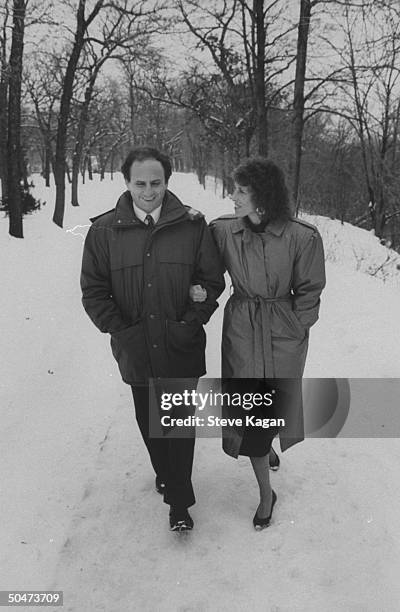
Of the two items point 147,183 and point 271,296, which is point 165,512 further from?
point 147,183

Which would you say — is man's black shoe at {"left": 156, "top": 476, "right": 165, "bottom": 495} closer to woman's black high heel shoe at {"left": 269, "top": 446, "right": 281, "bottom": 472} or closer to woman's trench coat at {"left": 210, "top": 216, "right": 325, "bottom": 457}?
woman's trench coat at {"left": 210, "top": 216, "right": 325, "bottom": 457}

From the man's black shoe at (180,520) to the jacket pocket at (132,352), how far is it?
835 millimetres

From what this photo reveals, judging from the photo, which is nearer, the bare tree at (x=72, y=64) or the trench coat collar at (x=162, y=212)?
the trench coat collar at (x=162, y=212)

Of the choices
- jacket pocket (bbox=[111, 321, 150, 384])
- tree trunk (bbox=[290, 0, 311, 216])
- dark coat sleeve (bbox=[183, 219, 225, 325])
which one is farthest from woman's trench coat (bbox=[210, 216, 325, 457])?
tree trunk (bbox=[290, 0, 311, 216])

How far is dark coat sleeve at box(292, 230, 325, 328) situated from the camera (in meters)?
2.49

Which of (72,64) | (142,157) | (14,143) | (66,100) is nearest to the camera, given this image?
(142,157)

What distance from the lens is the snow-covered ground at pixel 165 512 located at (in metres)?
2.37

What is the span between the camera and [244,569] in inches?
97.7

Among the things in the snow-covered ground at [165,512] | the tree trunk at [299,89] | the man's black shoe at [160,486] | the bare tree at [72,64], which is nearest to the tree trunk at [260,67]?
the tree trunk at [299,89]

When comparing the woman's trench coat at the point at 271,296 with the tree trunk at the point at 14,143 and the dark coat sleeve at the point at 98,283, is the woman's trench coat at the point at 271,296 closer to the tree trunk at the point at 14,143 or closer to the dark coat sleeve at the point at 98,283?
the dark coat sleeve at the point at 98,283

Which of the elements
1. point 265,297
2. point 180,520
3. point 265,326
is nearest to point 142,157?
point 265,297

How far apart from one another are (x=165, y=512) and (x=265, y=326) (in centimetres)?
142

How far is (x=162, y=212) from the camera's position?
8.08 ft

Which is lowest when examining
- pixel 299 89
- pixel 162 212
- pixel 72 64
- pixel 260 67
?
pixel 162 212
